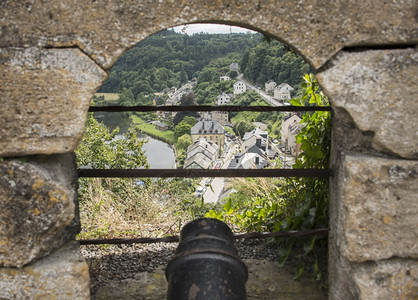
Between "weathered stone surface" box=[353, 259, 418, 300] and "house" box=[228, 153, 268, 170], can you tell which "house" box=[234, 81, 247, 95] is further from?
"weathered stone surface" box=[353, 259, 418, 300]

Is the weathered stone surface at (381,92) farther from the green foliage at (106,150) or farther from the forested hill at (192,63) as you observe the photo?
the forested hill at (192,63)

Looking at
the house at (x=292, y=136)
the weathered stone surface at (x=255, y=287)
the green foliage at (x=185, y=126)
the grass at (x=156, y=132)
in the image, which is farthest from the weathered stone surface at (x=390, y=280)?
the grass at (x=156, y=132)

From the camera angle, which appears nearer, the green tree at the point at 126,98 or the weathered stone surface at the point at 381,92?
the weathered stone surface at the point at 381,92

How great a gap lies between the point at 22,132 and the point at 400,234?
5.95 ft

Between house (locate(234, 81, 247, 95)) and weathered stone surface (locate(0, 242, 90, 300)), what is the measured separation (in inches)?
829

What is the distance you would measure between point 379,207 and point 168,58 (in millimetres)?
26525

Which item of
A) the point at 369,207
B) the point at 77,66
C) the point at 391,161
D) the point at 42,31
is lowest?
the point at 369,207

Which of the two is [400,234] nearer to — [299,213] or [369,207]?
[369,207]

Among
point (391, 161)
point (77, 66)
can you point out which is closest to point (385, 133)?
point (391, 161)

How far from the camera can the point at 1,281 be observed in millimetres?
1939

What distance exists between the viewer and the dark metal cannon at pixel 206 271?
69.5 inches

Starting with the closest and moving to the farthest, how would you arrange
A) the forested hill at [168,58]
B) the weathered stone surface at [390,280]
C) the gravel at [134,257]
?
the weathered stone surface at [390,280], the gravel at [134,257], the forested hill at [168,58]

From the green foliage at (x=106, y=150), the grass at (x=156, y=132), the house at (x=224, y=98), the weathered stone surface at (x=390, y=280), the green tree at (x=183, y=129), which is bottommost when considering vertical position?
the grass at (x=156, y=132)

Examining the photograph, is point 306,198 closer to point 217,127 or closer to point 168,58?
point 217,127
